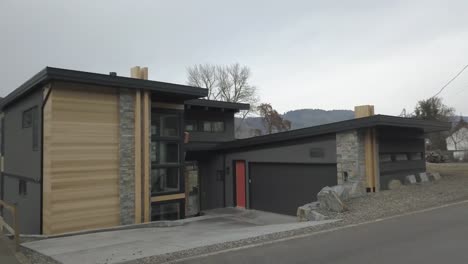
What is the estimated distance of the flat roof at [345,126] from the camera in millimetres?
13395

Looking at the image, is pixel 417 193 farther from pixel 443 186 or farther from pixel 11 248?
pixel 11 248

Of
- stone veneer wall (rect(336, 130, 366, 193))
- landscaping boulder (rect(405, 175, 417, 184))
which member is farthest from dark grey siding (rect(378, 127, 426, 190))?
stone veneer wall (rect(336, 130, 366, 193))

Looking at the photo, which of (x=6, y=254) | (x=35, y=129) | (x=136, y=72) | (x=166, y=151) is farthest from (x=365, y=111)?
(x=6, y=254)

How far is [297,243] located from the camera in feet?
25.7

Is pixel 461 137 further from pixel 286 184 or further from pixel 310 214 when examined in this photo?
pixel 310 214

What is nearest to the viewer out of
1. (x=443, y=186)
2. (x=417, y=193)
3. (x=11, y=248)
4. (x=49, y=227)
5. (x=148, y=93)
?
(x=11, y=248)

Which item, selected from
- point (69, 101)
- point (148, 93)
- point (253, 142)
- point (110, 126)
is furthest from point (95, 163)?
point (253, 142)

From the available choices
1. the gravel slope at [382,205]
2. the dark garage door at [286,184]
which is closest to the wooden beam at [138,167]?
the gravel slope at [382,205]

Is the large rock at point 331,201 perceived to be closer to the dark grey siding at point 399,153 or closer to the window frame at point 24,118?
the dark grey siding at point 399,153

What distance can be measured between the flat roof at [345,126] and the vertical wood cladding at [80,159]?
7396mm

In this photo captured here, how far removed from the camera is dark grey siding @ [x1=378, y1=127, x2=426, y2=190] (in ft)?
48.7

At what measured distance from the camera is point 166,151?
44.8 feet

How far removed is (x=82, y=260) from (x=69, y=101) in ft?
18.1

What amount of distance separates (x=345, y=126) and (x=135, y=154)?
7.62 meters
